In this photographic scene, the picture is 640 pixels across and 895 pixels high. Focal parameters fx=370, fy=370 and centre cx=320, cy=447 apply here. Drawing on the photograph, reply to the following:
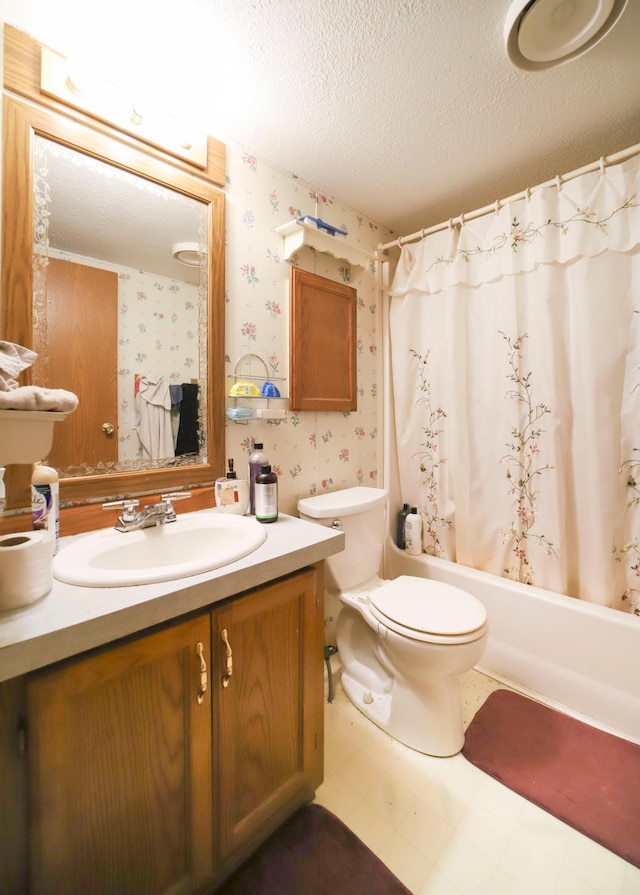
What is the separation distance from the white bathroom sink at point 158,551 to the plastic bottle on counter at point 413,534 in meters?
1.06

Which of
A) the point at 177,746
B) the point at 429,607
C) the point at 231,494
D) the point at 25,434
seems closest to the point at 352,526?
the point at 429,607

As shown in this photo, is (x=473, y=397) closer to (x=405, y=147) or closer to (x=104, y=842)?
(x=405, y=147)

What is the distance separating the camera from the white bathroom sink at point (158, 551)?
2.42 ft

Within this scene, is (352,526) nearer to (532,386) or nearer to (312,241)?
(532,386)

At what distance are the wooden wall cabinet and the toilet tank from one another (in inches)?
16.4

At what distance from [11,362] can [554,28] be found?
1506 millimetres

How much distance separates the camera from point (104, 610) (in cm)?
64

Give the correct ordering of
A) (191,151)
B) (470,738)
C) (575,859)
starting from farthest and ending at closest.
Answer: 1. (470,738)
2. (191,151)
3. (575,859)

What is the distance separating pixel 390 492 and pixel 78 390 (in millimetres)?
1522

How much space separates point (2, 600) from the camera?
0.62 meters

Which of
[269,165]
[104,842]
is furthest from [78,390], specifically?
[269,165]

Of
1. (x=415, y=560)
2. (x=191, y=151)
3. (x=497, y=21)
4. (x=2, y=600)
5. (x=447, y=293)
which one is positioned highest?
(x=497, y=21)

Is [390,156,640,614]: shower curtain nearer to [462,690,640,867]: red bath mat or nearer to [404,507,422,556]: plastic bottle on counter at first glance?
[404,507,422,556]: plastic bottle on counter

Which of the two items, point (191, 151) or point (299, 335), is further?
point (299, 335)
